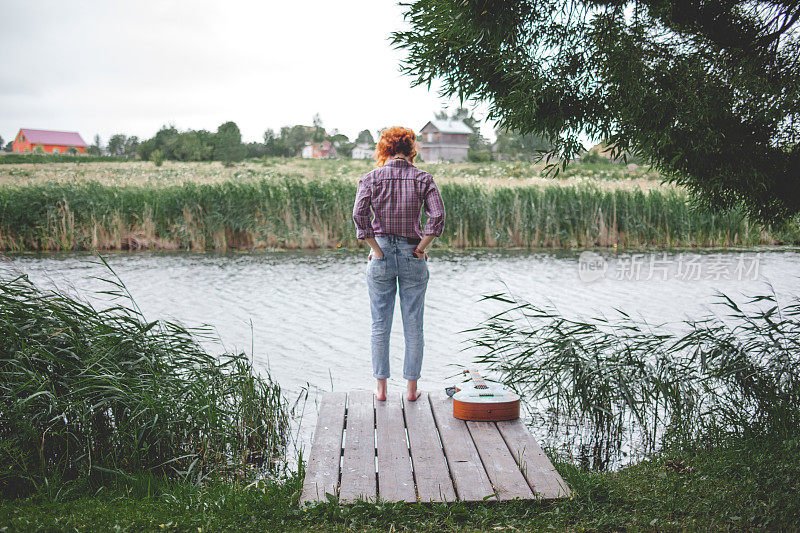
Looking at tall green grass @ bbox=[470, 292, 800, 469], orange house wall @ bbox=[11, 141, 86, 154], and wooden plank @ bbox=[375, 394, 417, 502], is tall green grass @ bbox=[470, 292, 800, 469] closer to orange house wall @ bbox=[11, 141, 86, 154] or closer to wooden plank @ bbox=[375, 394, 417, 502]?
wooden plank @ bbox=[375, 394, 417, 502]

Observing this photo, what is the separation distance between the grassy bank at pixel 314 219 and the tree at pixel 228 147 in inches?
1019

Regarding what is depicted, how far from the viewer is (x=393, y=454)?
389 cm

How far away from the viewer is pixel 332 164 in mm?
43000

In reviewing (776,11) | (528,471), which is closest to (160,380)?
(528,471)

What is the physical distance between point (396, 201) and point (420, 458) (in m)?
1.72

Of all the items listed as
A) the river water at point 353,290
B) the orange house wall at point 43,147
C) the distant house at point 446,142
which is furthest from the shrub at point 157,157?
the river water at point 353,290

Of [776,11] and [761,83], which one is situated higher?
[776,11]

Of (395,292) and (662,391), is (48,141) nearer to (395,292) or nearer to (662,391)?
(395,292)

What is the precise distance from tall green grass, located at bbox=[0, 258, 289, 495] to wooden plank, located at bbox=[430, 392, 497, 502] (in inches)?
48.2

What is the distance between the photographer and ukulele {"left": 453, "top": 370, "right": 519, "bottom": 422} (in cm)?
443

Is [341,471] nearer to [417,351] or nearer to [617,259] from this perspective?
[417,351]

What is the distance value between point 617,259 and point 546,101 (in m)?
11.3

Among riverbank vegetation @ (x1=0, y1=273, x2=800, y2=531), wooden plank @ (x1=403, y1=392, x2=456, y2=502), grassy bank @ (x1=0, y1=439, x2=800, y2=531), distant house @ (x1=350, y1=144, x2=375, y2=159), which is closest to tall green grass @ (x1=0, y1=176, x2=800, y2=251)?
riverbank vegetation @ (x1=0, y1=273, x2=800, y2=531)

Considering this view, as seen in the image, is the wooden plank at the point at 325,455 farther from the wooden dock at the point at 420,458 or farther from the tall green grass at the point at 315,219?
the tall green grass at the point at 315,219
